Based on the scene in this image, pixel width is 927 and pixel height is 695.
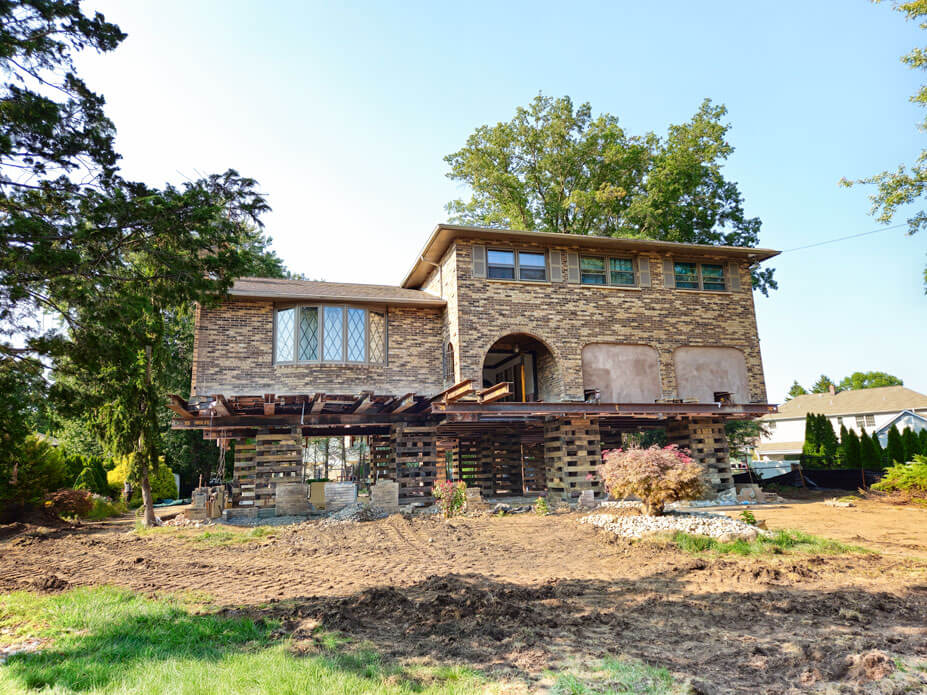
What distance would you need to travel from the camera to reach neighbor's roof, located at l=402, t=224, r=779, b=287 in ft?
59.5

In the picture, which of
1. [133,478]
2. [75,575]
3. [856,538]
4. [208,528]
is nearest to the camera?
[75,575]

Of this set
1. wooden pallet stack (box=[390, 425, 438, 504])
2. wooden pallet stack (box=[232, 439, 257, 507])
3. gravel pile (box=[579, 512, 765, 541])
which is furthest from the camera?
wooden pallet stack (box=[390, 425, 438, 504])

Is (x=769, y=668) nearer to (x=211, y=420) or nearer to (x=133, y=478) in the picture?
(x=211, y=420)

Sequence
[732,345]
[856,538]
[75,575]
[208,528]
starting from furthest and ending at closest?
[732,345] → [208,528] → [856,538] → [75,575]

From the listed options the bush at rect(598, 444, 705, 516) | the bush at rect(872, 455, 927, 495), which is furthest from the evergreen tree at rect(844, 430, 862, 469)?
the bush at rect(598, 444, 705, 516)

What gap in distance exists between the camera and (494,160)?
32.0 m

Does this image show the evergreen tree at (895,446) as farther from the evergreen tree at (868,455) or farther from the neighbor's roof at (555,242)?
the neighbor's roof at (555,242)

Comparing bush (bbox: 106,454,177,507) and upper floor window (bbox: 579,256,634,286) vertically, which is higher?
upper floor window (bbox: 579,256,634,286)

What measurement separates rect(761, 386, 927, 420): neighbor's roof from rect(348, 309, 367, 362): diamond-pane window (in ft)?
124

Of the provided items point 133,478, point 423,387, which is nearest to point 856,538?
point 423,387

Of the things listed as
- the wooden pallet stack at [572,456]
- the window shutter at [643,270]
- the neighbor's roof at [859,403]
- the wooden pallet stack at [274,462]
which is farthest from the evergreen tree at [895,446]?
the wooden pallet stack at [274,462]

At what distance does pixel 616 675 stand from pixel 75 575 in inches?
352

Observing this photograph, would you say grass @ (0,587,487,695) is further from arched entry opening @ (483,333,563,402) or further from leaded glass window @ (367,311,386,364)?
arched entry opening @ (483,333,563,402)

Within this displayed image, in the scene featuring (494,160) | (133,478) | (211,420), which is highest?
(494,160)
